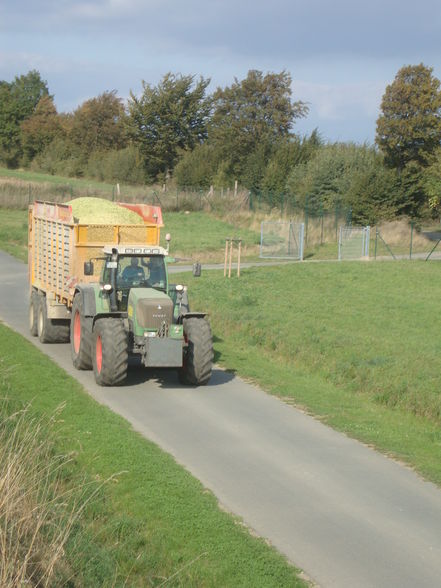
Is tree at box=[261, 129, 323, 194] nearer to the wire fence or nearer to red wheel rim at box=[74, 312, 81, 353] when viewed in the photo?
the wire fence

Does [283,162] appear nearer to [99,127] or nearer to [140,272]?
[99,127]

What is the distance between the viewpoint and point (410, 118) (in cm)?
5075

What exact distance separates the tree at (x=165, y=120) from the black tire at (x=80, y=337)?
64485mm

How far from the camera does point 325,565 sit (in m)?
7.94

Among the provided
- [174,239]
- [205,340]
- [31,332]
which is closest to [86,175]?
[174,239]

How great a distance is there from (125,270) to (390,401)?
17.4 ft

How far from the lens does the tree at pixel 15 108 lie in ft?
329

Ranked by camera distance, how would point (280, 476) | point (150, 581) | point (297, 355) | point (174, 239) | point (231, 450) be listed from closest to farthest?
point (150, 581), point (280, 476), point (231, 450), point (297, 355), point (174, 239)

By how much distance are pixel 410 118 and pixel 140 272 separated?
3835 cm

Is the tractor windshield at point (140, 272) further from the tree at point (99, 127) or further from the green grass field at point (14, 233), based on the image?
the tree at point (99, 127)

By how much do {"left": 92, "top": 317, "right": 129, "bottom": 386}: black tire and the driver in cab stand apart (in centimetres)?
128

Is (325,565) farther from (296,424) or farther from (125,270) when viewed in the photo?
(125,270)

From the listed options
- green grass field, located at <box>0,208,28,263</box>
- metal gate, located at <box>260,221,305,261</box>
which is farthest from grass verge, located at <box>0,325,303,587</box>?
metal gate, located at <box>260,221,305,261</box>

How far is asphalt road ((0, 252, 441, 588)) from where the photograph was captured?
8.14 metres
